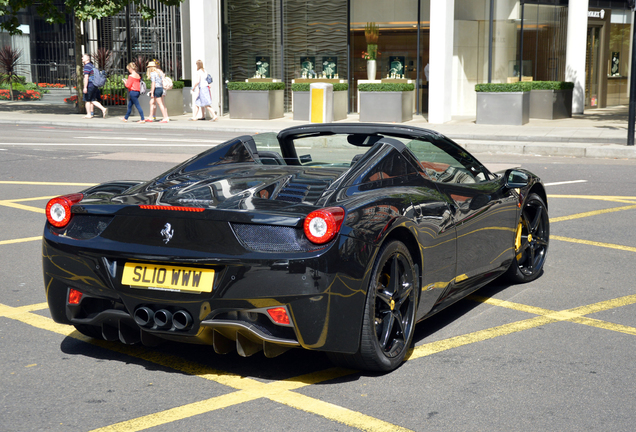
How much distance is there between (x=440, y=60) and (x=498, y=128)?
348 cm

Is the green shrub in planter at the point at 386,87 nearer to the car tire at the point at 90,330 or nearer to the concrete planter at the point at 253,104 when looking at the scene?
the concrete planter at the point at 253,104

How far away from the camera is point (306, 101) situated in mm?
24766

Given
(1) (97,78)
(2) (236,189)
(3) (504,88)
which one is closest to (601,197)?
(2) (236,189)

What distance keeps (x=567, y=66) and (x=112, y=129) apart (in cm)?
1575

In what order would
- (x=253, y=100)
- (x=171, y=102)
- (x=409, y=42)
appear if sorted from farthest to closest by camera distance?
(x=409, y=42) < (x=171, y=102) < (x=253, y=100)

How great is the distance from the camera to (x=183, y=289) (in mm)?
3699

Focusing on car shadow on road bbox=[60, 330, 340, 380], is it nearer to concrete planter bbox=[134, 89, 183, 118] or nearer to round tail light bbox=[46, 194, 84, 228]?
round tail light bbox=[46, 194, 84, 228]

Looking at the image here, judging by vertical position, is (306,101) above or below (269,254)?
above

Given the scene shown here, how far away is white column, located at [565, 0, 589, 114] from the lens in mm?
27078

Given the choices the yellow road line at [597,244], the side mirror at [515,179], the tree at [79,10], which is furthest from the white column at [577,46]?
the side mirror at [515,179]

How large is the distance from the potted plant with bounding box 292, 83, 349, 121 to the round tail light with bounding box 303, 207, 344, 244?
2137cm

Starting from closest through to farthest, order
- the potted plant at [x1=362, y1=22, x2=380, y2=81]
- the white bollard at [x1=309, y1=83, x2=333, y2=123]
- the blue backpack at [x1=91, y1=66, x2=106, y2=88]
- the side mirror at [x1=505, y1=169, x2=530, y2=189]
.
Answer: the side mirror at [x1=505, y1=169, x2=530, y2=189], the white bollard at [x1=309, y1=83, x2=333, y2=123], the blue backpack at [x1=91, y1=66, x2=106, y2=88], the potted plant at [x1=362, y1=22, x2=380, y2=81]

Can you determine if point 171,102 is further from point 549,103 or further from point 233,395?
point 233,395

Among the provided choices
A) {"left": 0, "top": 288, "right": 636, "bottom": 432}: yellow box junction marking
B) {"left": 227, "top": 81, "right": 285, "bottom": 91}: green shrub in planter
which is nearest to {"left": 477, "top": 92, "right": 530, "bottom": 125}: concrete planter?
{"left": 227, "top": 81, "right": 285, "bottom": 91}: green shrub in planter
